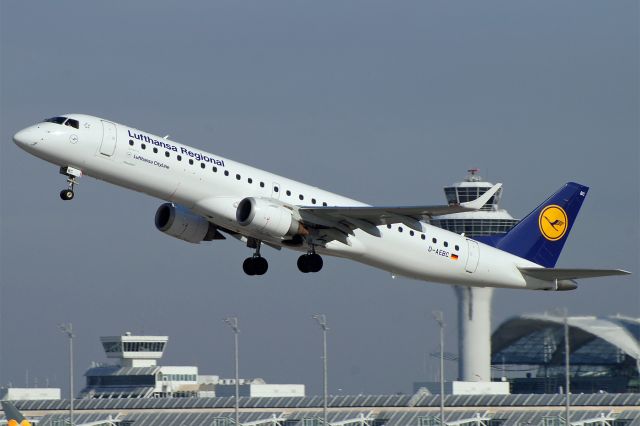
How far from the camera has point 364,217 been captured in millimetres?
57219

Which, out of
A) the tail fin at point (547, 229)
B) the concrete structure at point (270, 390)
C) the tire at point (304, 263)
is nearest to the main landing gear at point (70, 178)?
the tire at point (304, 263)

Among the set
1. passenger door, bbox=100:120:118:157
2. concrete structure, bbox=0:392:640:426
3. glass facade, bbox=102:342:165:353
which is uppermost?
passenger door, bbox=100:120:118:157

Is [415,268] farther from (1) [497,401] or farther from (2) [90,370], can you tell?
(2) [90,370]

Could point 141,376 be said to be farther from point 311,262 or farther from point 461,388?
point 311,262

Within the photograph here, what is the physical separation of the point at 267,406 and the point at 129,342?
47.5 meters

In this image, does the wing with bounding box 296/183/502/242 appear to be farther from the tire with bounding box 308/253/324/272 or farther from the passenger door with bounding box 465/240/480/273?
the passenger door with bounding box 465/240/480/273

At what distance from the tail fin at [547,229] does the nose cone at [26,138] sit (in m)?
23.4

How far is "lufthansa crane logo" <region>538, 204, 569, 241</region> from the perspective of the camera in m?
68.2

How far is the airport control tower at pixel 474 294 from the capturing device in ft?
481

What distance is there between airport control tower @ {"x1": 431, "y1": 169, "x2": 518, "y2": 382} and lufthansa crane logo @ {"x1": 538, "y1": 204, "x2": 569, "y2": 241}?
73.6 meters

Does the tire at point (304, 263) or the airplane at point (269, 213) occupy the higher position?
the airplane at point (269, 213)

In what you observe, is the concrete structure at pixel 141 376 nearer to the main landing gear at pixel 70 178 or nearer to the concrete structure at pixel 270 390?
the concrete structure at pixel 270 390

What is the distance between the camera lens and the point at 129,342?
155750mm

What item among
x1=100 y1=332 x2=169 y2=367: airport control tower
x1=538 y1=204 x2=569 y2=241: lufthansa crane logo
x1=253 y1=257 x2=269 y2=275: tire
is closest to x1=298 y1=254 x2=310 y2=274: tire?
x1=253 y1=257 x2=269 y2=275: tire
